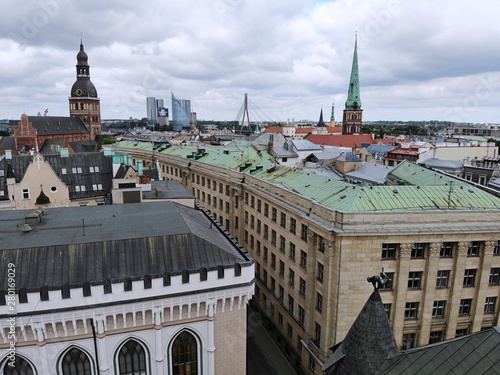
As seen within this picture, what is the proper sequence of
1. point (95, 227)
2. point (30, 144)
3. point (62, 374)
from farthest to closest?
point (30, 144) → point (95, 227) → point (62, 374)

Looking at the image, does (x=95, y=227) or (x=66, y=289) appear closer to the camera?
(x=66, y=289)

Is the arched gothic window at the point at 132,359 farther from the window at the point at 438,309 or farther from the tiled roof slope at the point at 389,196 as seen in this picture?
the window at the point at 438,309

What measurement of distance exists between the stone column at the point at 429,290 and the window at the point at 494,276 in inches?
260

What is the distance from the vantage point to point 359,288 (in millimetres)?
36531

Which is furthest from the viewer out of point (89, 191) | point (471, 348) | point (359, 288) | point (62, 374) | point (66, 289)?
point (89, 191)

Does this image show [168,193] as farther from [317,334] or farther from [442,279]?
[442,279]

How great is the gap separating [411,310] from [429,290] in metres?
2.67

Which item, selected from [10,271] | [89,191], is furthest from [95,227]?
[89,191]

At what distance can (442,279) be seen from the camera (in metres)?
38.2

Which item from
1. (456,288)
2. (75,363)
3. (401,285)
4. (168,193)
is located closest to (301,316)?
(401,285)

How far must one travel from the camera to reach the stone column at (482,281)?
123ft

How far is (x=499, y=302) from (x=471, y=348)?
2948 centimetres

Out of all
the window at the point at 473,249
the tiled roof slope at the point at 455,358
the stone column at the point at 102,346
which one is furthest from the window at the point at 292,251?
the tiled roof slope at the point at 455,358

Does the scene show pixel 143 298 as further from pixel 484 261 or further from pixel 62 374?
pixel 484 261
